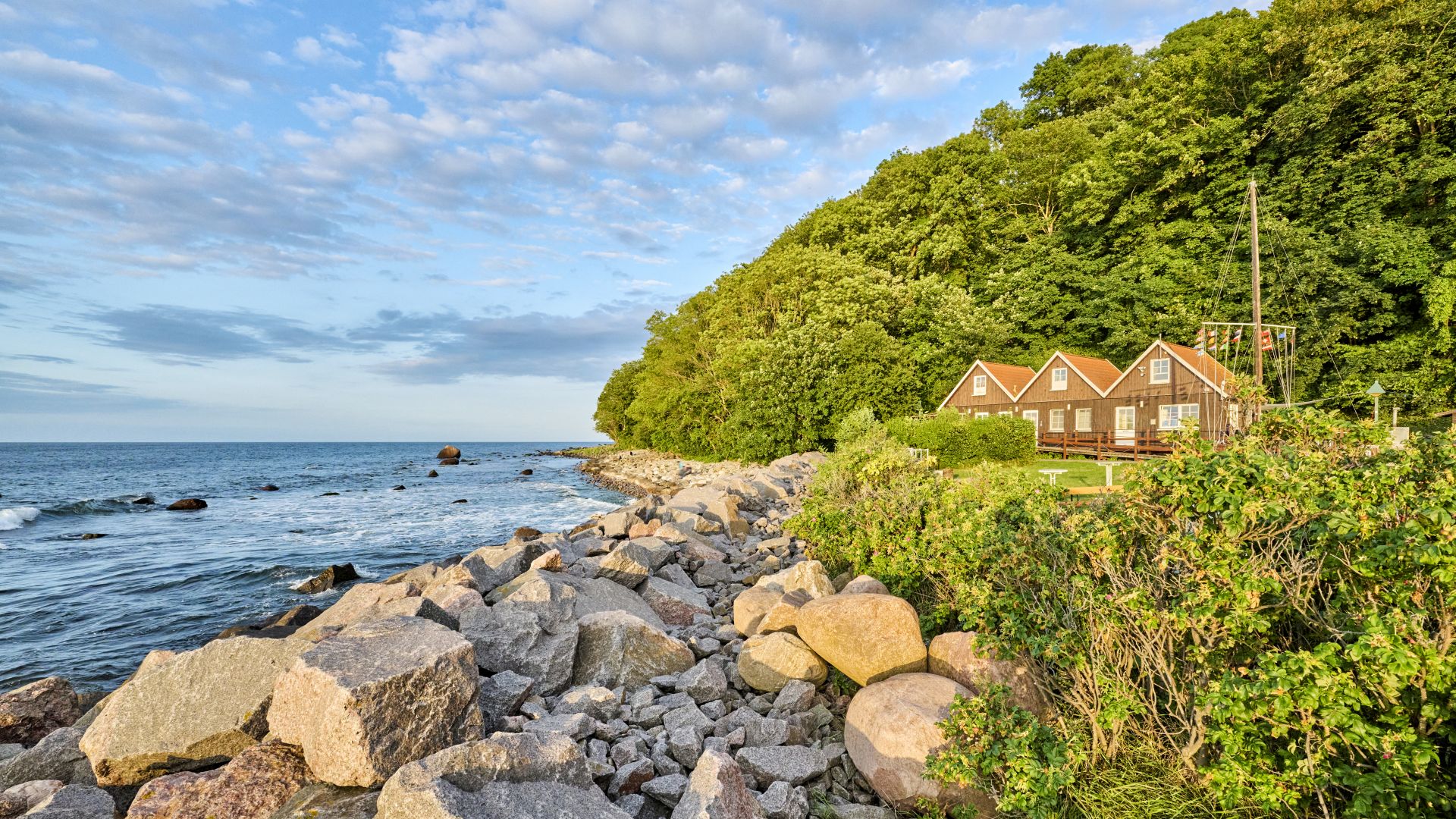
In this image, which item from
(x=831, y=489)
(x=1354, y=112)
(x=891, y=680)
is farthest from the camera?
(x=1354, y=112)

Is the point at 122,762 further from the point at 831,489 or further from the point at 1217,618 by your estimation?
the point at 831,489

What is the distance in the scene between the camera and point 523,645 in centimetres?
600

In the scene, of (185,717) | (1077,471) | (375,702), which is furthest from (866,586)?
(1077,471)

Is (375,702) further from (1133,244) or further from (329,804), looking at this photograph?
(1133,244)

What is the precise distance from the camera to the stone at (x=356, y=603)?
25.2ft

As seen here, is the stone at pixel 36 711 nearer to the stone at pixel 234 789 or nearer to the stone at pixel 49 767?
the stone at pixel 49 767

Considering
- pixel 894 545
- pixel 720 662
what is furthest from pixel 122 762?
→ pixel 894 545

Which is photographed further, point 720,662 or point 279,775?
point 720,662

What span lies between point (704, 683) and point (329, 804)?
304 cm

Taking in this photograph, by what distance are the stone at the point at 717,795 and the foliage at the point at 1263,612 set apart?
2155mm

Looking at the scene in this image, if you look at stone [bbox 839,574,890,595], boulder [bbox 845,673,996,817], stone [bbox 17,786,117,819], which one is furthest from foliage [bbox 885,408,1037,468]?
stone [bbox 17,786,117,819]

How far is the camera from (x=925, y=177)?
4775cm

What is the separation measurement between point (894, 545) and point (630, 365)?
233 ft

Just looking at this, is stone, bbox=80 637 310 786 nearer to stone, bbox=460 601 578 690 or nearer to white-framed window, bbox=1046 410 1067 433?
stone, bbox=460 601 578 690
